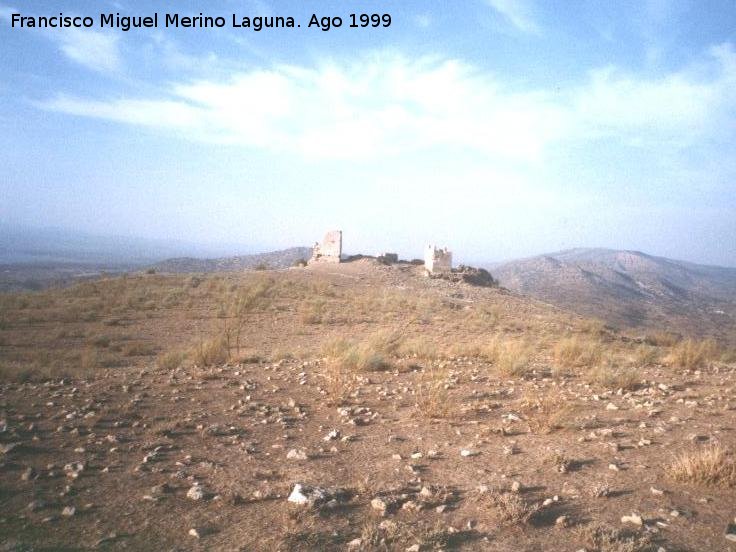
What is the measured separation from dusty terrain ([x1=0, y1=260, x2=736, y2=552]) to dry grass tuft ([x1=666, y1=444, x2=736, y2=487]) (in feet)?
0.05

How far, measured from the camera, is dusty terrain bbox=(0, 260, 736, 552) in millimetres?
2756

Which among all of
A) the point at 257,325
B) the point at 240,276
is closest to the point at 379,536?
the point at 257,325

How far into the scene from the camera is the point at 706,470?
344cm

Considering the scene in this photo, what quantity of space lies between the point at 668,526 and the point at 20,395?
654 cm

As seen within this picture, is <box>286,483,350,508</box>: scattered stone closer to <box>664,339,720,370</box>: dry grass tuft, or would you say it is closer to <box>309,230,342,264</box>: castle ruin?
<box>664,339,720,370</box>: dry grass tuft

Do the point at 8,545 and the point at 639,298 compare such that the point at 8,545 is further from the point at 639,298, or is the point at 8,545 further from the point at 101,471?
the point at 639,298

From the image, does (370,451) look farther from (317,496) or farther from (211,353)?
(211,353)

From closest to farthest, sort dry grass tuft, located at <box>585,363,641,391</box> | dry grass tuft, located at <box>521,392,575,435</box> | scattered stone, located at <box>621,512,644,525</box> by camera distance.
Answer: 1. scattered stone, located at <box>621,512,644,525</box>
2. dry grass tuft, located at <box>521,392,575,435</box>
3. dry grass tuft, located at <box>585,363,641,391</box>

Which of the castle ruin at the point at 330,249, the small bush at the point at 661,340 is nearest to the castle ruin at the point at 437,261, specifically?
the castle ruin at the point at 330,249

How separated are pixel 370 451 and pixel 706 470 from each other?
263 centimetres

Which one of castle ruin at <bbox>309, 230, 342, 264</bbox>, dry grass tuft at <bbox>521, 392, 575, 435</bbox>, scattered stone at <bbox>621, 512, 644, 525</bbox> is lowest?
dry grass tuft at <bbox>521, 392, 575, 435</bbox>

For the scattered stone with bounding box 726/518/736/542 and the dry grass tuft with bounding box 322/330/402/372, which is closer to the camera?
the scattered stone with bounding box 726/518/736/542

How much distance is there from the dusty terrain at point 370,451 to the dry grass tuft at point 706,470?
2 centimetres

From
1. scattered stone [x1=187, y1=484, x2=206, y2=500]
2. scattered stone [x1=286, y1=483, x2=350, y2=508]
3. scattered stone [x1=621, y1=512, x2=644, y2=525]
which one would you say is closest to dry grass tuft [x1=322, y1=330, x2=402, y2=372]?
scattered stone [x1=286, y1=483, x2=350, y2=508]
